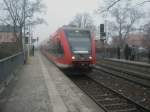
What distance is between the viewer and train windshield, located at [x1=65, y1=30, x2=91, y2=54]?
17700mm

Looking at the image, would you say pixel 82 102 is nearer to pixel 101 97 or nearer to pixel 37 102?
pixel 37 102

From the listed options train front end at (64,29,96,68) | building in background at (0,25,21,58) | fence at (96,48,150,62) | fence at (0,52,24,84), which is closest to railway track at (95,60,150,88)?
train front end at (64,29,96,68)

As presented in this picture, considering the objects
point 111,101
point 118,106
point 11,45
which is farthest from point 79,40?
point 11,45

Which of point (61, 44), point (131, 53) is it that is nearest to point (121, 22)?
point (131, 53)

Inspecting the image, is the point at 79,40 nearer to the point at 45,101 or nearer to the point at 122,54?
the point at 45,101

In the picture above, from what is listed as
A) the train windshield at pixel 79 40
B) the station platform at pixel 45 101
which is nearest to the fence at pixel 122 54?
the train windshield at pixel 79 40

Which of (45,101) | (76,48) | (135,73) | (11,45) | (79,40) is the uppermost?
(79,40)

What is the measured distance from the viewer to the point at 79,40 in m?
18.2

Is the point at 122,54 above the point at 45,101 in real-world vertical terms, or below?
Result: above

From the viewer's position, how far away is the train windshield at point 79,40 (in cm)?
1770

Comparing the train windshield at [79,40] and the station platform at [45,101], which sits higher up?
the train windshield at [79,40]

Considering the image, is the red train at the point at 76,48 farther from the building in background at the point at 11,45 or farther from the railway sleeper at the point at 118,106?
the railway sleeper at the point at 118,106

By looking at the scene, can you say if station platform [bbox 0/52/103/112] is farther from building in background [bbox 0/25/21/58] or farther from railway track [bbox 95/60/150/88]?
building in background [bbox 0/25/21/58]

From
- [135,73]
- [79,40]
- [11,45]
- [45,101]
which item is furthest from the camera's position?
[11,45]
